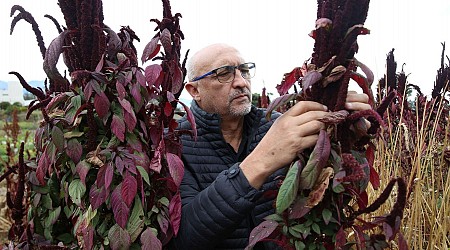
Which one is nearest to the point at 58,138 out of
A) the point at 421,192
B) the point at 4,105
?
the point at 421,192

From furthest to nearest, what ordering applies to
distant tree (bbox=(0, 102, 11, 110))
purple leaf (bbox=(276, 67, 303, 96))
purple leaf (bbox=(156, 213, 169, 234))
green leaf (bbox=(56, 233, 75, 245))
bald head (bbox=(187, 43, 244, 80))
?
distant tree (bbox=(0, 102, 11, 110)), bald head (bbox=(187, 43, 244, 80)), green leaf (bbox=(56, 233, 75, 245)), purple leaf (bbox=(156, 213, 169, 234)), purple leaf (bbox=(276, 67, 303, 96))

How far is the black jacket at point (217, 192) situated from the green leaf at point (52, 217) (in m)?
0.42

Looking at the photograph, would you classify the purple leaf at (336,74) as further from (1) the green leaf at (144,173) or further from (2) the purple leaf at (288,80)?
(1) the green leaf at (144,173)

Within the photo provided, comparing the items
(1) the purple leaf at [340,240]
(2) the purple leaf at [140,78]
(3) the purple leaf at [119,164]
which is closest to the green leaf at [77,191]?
(3) the purple leaf at [119,164]

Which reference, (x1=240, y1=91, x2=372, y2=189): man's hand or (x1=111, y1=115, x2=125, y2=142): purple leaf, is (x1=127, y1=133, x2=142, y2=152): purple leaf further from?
(x1=240, y1=91, x2=372, y2=189): man's hand

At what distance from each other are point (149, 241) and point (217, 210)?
25 centimetres

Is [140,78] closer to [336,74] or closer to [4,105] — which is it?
[336,74]

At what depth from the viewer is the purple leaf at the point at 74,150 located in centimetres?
141

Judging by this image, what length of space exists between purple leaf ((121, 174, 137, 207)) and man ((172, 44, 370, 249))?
30 centimetres

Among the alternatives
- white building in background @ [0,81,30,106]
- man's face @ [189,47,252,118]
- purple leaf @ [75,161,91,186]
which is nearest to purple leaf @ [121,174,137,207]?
purple leaf @ [75,161,91,186]

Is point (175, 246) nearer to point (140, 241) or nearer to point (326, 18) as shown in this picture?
point (140, 241)

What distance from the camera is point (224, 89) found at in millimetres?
2121

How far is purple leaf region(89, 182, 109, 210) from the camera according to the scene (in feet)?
4.53

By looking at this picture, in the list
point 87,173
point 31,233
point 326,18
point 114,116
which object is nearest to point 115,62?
point 114,116
